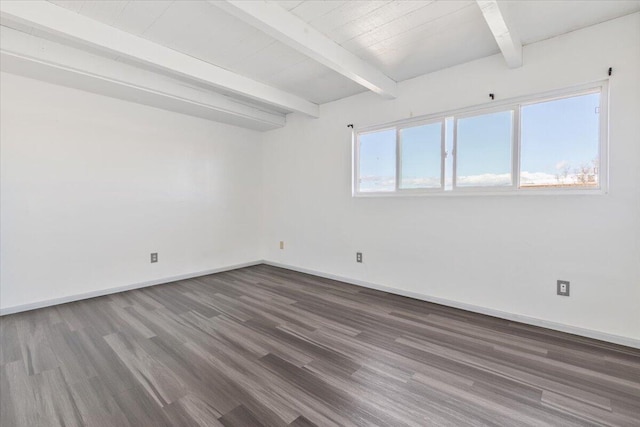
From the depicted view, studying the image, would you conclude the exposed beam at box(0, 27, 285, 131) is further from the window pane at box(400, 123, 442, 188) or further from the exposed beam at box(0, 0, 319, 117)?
the window pane at box(400, 123, 442, 188)

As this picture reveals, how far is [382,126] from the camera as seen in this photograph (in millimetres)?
3580

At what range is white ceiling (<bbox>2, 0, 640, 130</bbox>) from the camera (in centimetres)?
204

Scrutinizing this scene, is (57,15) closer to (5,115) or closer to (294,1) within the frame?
(5,115)

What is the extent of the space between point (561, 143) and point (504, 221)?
2.58 ft

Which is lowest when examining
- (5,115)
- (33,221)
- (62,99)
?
(33,221)

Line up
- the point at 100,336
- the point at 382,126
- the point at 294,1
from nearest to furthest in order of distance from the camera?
the point at 294,1, the point at 100,336, the point at 382,126

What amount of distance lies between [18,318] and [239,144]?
132 inches

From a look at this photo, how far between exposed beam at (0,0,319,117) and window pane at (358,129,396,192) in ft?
4.43

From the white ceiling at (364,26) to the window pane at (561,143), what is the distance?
603 mm

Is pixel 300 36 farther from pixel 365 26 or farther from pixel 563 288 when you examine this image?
pixel 563 288

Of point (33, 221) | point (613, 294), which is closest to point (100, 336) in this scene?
point (33, 221)

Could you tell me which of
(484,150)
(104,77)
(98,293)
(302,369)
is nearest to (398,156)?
(484,150)

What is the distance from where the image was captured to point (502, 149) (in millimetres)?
2727

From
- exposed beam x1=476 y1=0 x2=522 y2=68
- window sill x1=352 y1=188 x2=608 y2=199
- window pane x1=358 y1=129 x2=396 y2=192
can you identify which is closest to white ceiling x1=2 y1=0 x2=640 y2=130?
exposed beam x1=476 y1=0 x2=522 y2=68
